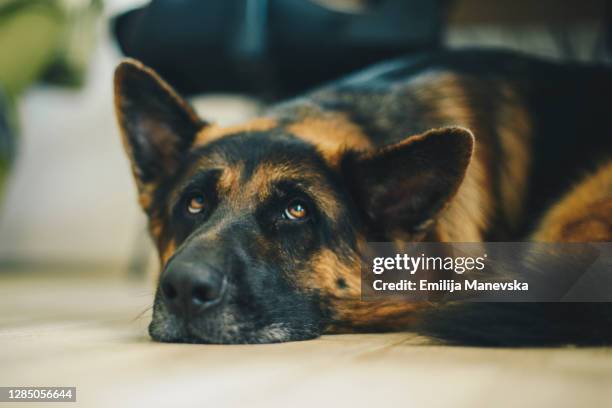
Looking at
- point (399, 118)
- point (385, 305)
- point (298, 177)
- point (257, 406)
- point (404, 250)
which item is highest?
point (399, 118)

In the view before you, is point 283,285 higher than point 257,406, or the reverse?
point 283,285

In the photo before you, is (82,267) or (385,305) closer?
(385,305)

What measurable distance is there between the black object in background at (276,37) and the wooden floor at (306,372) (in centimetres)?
118

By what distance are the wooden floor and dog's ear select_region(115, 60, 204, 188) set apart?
451 millimetres

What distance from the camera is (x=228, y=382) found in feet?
2.41

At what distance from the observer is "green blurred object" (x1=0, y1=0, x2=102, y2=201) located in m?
2.65

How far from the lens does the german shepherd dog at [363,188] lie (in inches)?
38.5

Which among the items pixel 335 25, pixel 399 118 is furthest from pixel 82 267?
pixel 399 118

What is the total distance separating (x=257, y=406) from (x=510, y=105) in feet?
3.92

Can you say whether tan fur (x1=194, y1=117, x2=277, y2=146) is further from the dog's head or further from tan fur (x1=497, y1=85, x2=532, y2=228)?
tan fur (x1=497, y1=85, x2=532, y2=228)

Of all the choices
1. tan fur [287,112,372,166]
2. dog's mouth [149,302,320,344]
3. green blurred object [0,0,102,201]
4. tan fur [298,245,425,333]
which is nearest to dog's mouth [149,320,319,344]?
dog's mouth [149,302,320,344]

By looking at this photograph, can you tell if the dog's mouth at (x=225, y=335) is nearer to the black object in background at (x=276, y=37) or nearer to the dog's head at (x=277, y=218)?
the dog's head at (x=277, y=218)

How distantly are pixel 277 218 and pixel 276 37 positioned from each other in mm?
1071

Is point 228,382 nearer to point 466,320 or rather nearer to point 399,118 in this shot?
point 466,320
